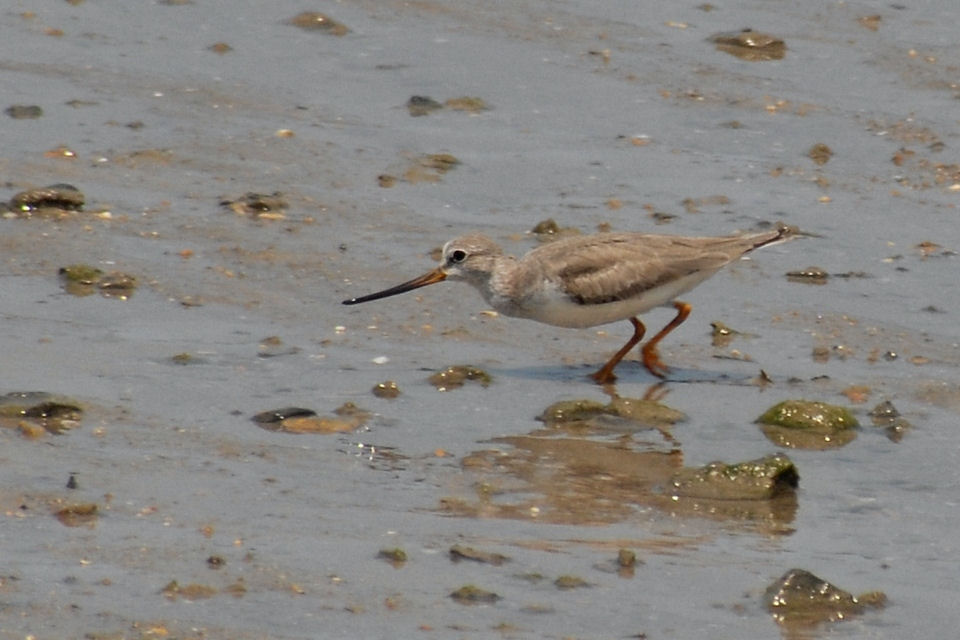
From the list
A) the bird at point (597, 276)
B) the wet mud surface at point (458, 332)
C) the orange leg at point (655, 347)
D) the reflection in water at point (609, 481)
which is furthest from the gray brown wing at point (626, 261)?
the reflection in water at point (609, 481)

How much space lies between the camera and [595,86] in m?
13.2

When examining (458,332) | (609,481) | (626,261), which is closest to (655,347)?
(626,261)

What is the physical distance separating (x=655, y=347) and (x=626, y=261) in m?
0.47

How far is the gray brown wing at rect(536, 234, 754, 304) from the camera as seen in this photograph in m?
9.17

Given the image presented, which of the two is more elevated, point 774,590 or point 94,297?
point 774,590

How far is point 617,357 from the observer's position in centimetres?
924

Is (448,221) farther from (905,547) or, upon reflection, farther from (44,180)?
(905,547)

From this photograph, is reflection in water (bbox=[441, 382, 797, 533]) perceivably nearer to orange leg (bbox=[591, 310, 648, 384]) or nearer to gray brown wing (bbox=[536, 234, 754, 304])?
orange leg (bbox=[591, 310, 648, 384])

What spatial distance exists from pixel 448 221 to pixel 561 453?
10.4 feet

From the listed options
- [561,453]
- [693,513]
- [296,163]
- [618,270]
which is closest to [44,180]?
[296,163]

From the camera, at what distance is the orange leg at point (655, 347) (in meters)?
9.26

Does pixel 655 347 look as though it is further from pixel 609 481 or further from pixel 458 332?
pixel 609 481

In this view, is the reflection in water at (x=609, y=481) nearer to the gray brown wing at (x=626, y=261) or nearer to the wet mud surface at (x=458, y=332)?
the wet mud surface at (x=458, y=332)

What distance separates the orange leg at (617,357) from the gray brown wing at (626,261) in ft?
0.91
